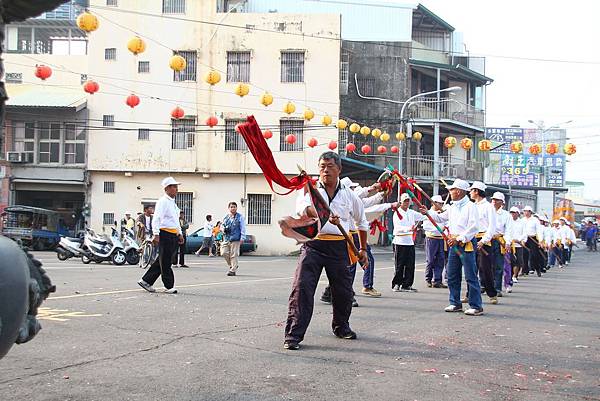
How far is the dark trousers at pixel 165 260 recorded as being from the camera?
11.0 metres

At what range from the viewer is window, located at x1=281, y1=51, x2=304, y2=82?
33.0m

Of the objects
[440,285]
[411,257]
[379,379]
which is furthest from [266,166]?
[440,285]

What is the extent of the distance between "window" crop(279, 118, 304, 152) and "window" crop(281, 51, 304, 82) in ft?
6.55

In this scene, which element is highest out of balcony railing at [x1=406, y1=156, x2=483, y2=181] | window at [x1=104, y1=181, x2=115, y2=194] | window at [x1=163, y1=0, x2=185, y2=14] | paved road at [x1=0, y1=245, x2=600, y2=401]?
window at [x1=163, y1=0, x2=185, y2=14]

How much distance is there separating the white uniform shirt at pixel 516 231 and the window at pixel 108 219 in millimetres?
20895

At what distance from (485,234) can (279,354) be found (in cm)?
589

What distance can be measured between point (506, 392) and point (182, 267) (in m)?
15.1

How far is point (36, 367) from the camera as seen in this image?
18.0 feet

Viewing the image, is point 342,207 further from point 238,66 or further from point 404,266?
point 238,66

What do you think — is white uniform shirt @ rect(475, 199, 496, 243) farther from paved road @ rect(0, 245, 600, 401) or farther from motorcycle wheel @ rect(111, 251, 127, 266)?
motorcycle wheel @ rect(111, 251, 127, 266)

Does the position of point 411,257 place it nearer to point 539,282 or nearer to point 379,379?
point 539,282

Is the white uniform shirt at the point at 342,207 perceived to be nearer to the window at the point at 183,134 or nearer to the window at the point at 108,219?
the window at the point at 183,134

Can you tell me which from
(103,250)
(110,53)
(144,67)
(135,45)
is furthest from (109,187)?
(135,45)

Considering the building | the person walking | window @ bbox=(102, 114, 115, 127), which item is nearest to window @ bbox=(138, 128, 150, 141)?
the building
